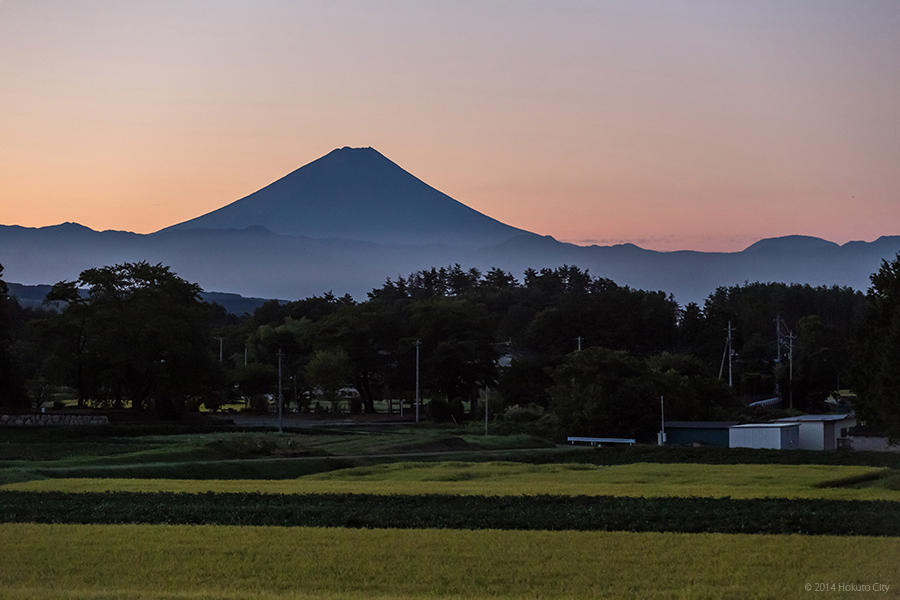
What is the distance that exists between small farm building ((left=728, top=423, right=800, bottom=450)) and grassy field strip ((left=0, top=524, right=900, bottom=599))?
38036 millimetres

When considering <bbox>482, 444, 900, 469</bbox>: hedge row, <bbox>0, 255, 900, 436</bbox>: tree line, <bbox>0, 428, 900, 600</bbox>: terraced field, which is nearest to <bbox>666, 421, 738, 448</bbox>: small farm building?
<bbox>0, 255, 900, 436</bbox>: tree line

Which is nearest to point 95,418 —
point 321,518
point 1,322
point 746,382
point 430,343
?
point 1,322

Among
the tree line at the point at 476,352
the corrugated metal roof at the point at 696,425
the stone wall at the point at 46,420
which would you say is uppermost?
the tree line at the point at 476,352

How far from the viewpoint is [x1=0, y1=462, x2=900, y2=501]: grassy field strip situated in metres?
31.6

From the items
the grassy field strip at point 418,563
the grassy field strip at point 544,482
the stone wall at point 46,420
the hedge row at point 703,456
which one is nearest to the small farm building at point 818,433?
the hedge row at point 703,456

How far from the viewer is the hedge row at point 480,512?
23.6m

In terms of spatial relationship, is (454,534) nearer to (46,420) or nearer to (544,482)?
(544,482)

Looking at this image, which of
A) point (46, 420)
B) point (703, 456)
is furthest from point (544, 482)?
point (46, 420)

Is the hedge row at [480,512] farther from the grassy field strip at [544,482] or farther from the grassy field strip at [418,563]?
the grassy field strip at [544,482]

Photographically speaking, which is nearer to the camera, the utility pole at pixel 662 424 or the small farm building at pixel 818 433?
the small farm building at pixel 818 433

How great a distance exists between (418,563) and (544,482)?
19099mm

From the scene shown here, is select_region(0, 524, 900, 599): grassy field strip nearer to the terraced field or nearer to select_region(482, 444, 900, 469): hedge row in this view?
the terraced field

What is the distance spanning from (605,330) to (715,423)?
133 ft

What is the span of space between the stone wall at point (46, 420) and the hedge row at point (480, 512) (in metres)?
35.5
